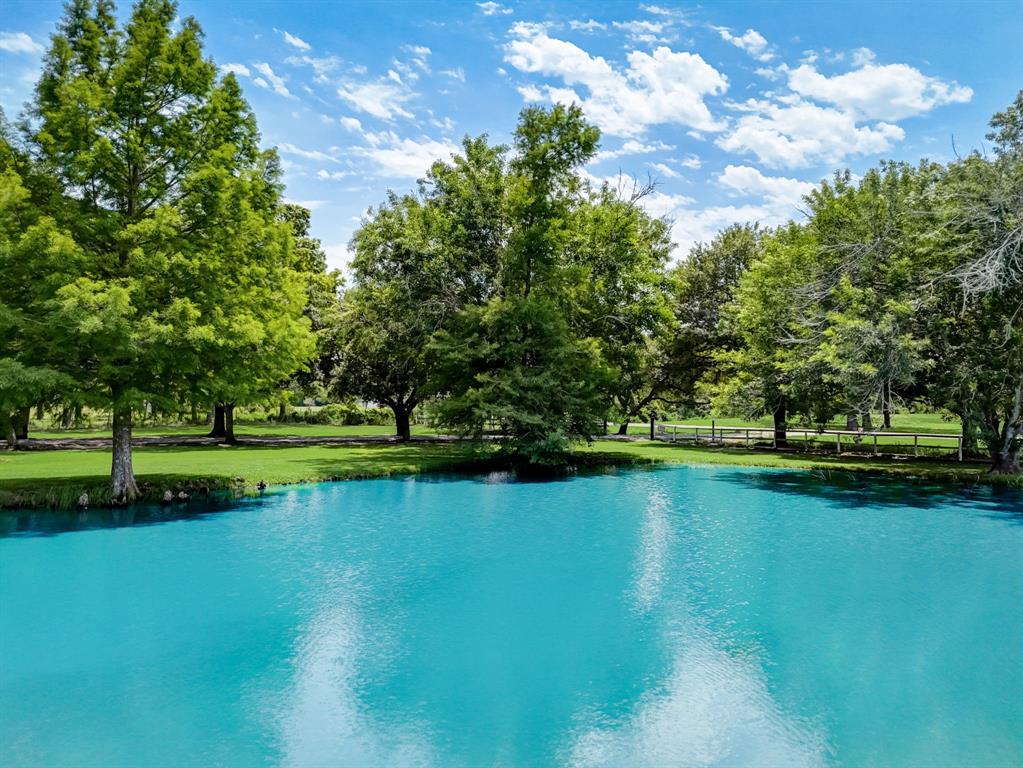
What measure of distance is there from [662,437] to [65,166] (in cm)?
3461

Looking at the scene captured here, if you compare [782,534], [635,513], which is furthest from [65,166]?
[782,534]

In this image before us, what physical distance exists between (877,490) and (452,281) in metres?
19.5

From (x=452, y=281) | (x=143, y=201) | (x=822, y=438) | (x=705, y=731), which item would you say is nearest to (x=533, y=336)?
(x=452, y=281)

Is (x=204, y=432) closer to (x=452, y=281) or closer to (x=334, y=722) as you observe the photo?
(x=452, y=281)

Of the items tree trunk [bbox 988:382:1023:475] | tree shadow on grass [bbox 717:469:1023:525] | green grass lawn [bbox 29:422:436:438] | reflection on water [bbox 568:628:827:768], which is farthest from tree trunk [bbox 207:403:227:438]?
tree trunk [bbox 988:382:1023:475]

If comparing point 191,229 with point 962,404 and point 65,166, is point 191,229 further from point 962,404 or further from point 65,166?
point 962,404

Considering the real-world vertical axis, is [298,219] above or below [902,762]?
above

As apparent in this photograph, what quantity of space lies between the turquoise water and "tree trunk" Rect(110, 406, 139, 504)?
127 centimetres

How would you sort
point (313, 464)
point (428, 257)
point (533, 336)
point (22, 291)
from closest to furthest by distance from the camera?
point (22, 291) < point (313, 464) < point (533, 336) < point (428, 257)

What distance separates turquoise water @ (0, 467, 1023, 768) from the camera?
619 centimetres

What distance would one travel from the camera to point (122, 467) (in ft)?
57.0

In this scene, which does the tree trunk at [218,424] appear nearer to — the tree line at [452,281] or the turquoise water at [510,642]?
the tree line at [452,281]

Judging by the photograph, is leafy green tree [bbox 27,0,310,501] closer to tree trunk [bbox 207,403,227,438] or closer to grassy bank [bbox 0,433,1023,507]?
grassy bank [bbox 0,433,1023,507]

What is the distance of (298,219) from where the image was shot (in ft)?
142
